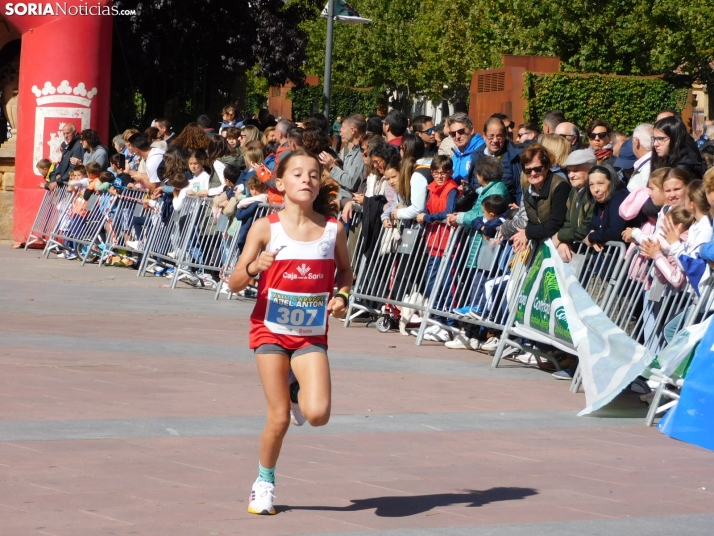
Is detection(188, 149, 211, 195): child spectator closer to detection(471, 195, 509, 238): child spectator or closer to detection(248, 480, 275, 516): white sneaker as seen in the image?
detection(471, 195, 509, 238): child spectator

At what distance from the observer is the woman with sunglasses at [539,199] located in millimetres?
9336

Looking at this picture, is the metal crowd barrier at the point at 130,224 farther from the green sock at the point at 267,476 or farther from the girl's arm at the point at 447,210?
the green sock at the point at 267,476

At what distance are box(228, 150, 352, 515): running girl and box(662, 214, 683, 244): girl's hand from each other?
11.3 feet

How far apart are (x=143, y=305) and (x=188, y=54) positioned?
456 inches

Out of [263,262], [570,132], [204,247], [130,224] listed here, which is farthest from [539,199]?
[130,224]

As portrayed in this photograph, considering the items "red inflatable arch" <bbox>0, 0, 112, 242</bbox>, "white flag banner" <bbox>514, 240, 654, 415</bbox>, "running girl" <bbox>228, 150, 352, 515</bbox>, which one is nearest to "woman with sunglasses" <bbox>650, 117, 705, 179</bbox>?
"white flag banner" <bbox>514, 240, 654, 415</bbox>

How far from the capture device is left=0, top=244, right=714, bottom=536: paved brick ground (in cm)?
529

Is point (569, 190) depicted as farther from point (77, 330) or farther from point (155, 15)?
point (155, 15)

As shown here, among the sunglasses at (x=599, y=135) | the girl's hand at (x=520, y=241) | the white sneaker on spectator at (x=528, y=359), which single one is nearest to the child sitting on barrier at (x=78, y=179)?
the sunglasses at (x=599, y=135)

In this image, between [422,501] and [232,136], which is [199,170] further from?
[422,501]

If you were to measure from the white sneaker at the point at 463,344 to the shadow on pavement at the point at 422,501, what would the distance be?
4485mm

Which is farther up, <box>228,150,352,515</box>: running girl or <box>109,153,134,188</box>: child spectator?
<box>109,153,134,188</box>: child spectator

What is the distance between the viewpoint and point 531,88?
3484 centimetres

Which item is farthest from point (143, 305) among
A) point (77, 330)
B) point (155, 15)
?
point (155, 15)
